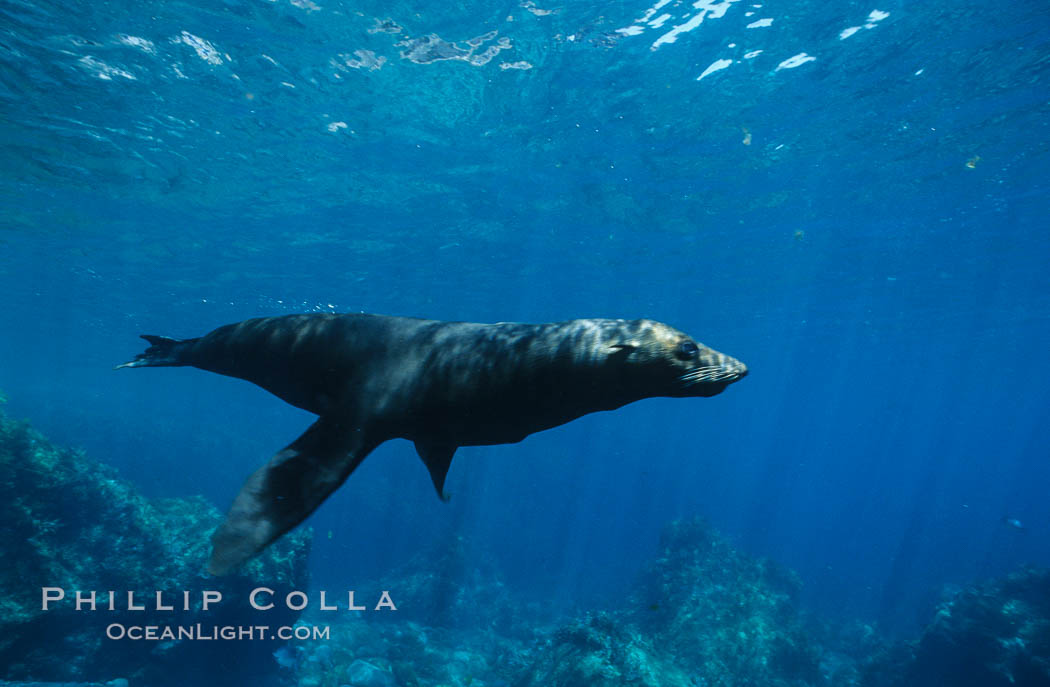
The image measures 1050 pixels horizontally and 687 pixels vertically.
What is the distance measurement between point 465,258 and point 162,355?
18.3 metres

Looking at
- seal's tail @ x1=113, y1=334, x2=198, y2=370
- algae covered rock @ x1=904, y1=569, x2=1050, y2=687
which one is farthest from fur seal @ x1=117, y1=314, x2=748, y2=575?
algae covered rock @ x1=904, y1=569, x2=1050, y2=687

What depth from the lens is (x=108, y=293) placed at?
27797 millimetres

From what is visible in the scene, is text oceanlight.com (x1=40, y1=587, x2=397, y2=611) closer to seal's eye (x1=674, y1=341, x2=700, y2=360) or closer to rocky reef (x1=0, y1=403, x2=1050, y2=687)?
rocky reef (x1=0, y1=403, x2=1050, y2=687)

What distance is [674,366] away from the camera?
8.20 feet

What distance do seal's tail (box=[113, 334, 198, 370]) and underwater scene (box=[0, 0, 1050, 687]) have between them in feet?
0.13

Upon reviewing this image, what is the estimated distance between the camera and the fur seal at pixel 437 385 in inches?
97.4

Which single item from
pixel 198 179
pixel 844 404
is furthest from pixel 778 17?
pixel 844 404

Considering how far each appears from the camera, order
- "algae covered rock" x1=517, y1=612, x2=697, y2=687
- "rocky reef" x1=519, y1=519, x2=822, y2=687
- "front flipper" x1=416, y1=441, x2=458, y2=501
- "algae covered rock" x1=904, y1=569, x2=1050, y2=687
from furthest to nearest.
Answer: "algae covered rock" x1=904, y1=569, x2=1050, y2=687, "rocky reef" x1=519, y1=519, x2=822, y2=687, "algae covered rock" x1=517, y1=612, x2=697, y2=687, "front flipper" x1=416, y1=441, x2=458, y2=501

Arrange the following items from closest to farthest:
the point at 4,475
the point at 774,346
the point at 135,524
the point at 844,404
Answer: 1. the point at 4,475
2. the point at 135,524
3. the point at 774,346
4. the point at 844,404

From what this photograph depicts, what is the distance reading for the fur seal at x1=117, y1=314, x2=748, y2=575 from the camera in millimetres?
2475

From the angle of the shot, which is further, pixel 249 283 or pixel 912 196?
pixel 249 283

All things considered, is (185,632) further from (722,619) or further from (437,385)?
(722,619)

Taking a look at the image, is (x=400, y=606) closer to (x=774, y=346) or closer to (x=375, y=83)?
(x=375, y=83)

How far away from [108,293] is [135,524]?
74.4 feet
